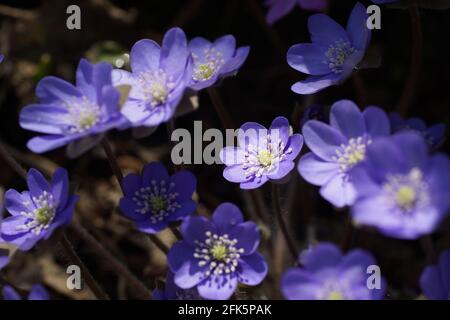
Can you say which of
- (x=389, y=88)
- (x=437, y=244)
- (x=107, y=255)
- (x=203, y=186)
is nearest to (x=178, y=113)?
(x=107, y=255)

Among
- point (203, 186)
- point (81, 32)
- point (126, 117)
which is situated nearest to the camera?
point (126, 117)

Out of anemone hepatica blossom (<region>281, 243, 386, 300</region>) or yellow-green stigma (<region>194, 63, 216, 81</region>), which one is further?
yellow-green stigma (<region>194, 63, 216, 81</region>)

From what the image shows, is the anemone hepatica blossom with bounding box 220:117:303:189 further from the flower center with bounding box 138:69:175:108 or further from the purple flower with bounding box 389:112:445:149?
the purple flower with bounding box 389:112:445:149

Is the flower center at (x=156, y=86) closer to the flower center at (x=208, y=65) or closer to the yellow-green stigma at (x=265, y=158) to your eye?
the flower center at (x=208, y=65)

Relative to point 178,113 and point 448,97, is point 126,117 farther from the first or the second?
point 448,97

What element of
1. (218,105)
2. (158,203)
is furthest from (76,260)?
(218,105)

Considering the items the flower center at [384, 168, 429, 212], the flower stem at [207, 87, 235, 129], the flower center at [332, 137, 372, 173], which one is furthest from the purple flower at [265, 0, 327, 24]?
the flower center at [384, 168, 429, 212]
